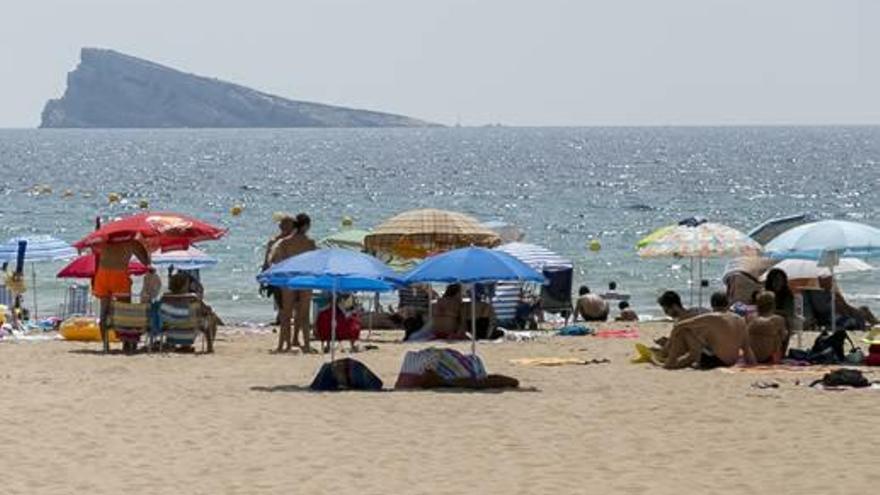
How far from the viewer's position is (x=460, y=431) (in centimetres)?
1298

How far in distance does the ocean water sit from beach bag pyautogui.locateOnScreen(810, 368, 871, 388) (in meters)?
15.8

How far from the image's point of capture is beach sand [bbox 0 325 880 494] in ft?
36.1

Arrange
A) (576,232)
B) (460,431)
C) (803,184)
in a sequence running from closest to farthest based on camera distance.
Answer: (460,431)
(576,232)
(803,184)

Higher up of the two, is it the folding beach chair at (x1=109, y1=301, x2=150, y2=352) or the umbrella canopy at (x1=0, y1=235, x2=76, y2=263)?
the umbrella canopy at (x1=0, y1=235, x2=76, y2=263)

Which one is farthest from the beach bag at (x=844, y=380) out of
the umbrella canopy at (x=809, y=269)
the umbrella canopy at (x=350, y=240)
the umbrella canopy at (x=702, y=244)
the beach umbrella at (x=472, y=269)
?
the umbrella canopy at (x=350, y=240)

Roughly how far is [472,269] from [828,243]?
168 inches

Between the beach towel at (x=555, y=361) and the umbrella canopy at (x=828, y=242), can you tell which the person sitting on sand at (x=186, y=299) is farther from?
the umbrella canopy at (x=828, y=242)

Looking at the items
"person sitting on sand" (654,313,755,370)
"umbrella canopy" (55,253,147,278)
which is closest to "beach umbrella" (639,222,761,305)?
"person sitting on sand" (654,313,755,370)

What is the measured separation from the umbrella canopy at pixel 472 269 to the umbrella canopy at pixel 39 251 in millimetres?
9193

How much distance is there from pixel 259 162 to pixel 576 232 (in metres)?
71.8

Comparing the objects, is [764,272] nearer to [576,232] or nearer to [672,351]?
[672,351]

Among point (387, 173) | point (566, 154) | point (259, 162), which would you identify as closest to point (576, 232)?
point (387, 173)

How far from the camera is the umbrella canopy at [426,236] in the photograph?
2200cm

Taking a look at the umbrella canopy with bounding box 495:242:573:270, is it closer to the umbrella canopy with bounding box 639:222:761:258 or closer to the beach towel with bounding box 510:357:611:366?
the umbrella canopy with bounding box 639:222:761:258
